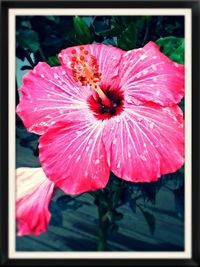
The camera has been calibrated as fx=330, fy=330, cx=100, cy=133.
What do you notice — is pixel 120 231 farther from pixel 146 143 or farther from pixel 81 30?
pixel 81 30

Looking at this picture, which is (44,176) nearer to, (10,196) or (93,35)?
(10,196)

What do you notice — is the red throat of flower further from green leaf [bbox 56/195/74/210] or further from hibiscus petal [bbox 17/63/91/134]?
green leaf [bbox 56/195/74/210]

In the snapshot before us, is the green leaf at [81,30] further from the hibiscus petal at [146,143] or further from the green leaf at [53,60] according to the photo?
the hibiscus petal at [146,143]

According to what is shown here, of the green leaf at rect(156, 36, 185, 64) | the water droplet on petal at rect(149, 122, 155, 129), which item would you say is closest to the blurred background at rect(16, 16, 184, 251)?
the green leaf at rect(156, 36, 185, 64)

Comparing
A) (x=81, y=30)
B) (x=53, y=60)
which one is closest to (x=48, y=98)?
(x=53, y=60)

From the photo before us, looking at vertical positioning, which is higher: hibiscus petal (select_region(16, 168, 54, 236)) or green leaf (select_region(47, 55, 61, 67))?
green leaf (select_region(47, 55, 61, 67))

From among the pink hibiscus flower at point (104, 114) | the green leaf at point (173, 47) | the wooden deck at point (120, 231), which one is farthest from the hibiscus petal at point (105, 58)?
the wooden deck at point (120, 231)
